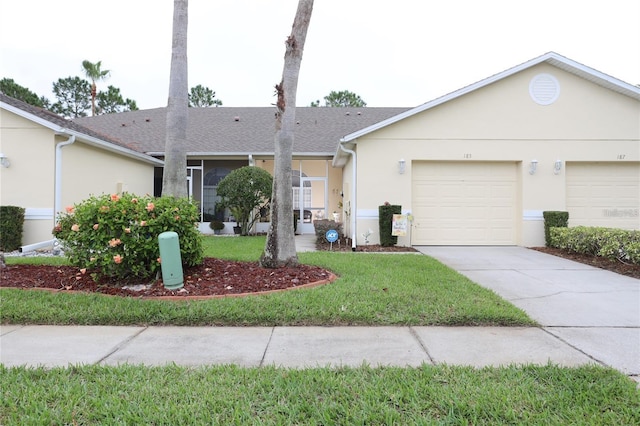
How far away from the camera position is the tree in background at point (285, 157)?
20.6 ft

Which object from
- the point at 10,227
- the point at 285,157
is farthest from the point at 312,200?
the point at 10,227

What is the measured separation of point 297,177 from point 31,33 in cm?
978

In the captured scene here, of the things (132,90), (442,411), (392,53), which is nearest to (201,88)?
(132,90)

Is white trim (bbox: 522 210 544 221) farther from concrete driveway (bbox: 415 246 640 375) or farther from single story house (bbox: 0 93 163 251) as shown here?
single story house (bbox: 0 93 163 251)

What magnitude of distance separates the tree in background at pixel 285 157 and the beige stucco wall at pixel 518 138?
4536 millimetres

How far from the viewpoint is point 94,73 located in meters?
29.1

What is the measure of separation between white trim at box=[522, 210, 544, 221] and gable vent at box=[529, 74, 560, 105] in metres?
3.24

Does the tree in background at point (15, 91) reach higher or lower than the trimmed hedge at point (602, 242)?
higher

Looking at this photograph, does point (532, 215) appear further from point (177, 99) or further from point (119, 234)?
Answer: point (119, 234)

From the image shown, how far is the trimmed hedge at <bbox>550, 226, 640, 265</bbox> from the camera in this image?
7.46 metres

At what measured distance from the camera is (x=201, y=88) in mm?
34938

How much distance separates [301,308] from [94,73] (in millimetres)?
33381

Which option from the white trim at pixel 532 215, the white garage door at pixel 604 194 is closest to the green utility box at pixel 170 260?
the white trim at pixel 532 215

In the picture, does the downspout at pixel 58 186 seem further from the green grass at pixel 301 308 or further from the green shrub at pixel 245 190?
the green grass at pixel 301 308
